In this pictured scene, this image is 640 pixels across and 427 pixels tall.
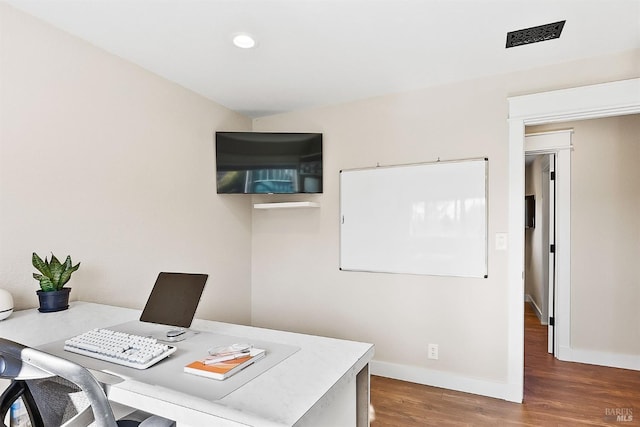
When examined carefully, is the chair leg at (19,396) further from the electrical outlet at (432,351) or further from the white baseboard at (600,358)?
the white baseboard at (600,358)

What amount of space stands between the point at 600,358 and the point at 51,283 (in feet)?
14.0

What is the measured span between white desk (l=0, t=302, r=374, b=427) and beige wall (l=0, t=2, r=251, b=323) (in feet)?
1.62

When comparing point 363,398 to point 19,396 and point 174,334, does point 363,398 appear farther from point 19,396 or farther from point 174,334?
point 19,396

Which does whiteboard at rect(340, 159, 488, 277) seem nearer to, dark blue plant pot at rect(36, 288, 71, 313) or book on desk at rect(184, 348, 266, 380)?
book on desk at rect(184, 348, 266, 380)

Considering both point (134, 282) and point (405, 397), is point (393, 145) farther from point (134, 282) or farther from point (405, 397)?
point (134, 282)

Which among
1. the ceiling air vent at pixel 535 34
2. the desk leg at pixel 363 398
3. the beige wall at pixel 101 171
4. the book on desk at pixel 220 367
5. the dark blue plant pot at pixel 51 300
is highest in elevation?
the ceiling air vent at pixel 535 34

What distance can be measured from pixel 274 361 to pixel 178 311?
507 mm

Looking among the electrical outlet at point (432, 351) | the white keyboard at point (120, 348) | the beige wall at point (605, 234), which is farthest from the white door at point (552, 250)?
the white keyboard at point (120, 348)

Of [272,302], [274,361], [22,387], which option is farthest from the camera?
[272,302]

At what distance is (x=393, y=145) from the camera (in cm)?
294

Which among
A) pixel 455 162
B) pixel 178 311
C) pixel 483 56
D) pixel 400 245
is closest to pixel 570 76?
pixel 483 56

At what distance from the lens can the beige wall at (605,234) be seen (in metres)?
3.15

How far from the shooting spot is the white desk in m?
0.87

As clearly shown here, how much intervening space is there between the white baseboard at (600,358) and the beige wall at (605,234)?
0.12 feet
